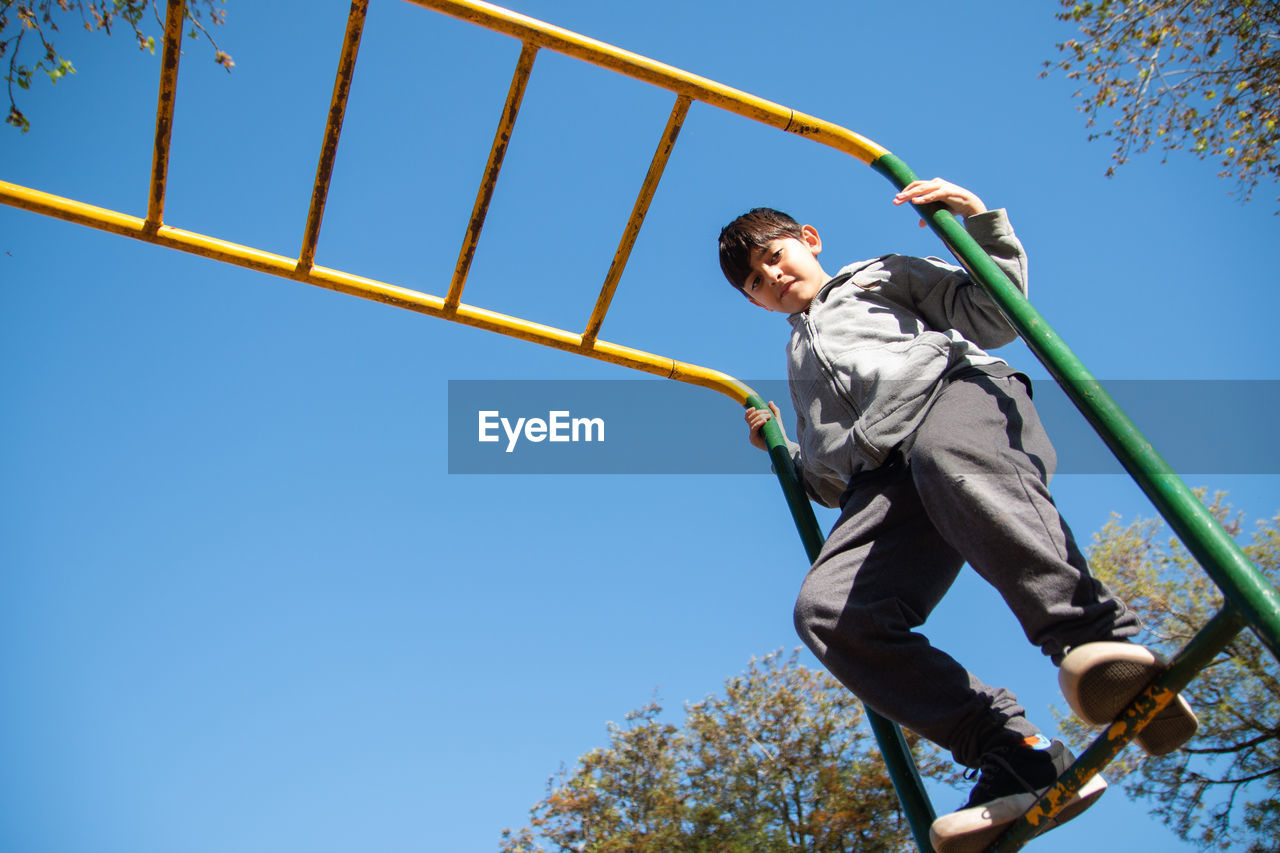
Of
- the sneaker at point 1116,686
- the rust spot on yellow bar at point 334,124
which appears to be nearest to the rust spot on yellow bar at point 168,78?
the rust spot on yellow bar at point 334,124

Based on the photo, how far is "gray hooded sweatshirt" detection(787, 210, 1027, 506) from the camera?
144 cm

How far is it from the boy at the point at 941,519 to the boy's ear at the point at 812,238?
252mm

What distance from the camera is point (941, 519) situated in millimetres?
1285

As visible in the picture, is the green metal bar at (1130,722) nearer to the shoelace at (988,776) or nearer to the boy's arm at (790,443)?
the shoelace at (988,776)

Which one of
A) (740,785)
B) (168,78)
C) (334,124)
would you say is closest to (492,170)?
(334,124)

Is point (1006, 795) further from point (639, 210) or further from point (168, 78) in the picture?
point (168, 78)

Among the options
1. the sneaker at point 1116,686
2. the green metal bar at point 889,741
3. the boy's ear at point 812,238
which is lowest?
the sneaker at point 1116,686

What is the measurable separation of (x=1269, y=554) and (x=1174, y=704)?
30.4 ft

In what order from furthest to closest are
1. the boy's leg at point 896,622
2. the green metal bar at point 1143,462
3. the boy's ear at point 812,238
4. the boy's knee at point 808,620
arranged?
the boy's ear at point 812,238 < the boy's knee at point 808,620 < the boy's leg at point 896,622 < the green metal bar at point 1143,462

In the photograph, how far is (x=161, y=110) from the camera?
1.52m

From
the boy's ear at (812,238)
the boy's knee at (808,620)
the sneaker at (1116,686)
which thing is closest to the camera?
the sneaker at (1116,686)

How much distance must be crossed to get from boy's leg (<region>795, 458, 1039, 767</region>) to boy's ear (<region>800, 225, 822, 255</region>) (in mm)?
774

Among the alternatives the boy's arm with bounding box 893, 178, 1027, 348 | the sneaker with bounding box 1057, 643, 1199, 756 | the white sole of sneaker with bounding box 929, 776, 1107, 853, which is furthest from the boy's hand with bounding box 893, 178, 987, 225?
the white sole of sneaker with bounding box 929, 776, 1107, 853

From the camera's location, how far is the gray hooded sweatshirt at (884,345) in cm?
144
